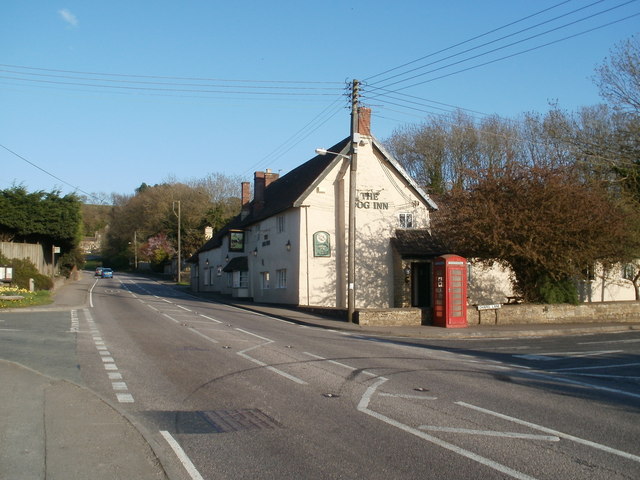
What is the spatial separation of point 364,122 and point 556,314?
1464cm

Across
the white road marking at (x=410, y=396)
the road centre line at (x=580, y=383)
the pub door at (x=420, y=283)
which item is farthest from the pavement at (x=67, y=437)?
the pub door at (x=420, y=283)

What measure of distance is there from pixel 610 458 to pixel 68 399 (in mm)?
7176

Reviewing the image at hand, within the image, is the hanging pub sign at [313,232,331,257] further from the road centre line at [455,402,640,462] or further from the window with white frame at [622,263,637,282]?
the road centre line at [455,402,640,462]

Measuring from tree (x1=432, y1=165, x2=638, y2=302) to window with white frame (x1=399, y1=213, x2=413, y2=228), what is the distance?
7666 mm

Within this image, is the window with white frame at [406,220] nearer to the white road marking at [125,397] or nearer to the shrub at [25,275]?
the shrub at [25,275]

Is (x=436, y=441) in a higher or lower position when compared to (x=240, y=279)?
lower

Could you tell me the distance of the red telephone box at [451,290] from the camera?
72.5ft

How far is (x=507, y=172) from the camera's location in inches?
960

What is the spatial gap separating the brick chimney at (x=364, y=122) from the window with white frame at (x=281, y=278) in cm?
916

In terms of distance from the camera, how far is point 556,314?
82.9ft

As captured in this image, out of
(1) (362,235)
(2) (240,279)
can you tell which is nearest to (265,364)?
(1) (362,235)

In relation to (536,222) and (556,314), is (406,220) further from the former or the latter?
(536,222)

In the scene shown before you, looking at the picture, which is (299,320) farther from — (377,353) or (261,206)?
(261,206)

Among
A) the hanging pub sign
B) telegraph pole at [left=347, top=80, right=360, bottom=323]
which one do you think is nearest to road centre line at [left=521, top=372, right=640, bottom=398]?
telegraph pole at [left=347, top=80, right=360, bottom=323]
